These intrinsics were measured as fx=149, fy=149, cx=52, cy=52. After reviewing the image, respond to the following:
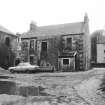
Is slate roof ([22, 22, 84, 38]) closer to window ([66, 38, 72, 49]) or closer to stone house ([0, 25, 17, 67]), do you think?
window ([66, 38, 72, 49])

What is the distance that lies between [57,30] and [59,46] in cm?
399

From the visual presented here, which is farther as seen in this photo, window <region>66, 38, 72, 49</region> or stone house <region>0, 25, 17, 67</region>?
stone house <region>0, 25, 17, 67</region>

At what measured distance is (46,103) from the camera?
6074mm

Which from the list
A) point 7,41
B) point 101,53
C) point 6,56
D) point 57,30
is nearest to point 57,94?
point 57,30

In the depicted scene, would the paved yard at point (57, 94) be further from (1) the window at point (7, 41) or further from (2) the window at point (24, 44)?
(1) the window at point (7, 41)

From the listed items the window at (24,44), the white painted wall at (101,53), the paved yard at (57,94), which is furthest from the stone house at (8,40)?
the white painted wall at (101,53)

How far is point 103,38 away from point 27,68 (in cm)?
3067

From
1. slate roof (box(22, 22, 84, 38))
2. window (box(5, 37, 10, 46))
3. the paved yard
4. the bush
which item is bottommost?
the paved yard

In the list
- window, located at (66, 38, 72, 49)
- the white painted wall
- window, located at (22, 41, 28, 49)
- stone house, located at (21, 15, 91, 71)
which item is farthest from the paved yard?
the white painted wall

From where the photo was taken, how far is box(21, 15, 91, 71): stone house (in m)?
26.7

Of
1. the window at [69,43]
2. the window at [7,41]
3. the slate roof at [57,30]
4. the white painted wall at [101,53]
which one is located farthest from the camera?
the white painted wall at [101,53]

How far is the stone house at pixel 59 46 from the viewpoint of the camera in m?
26.7

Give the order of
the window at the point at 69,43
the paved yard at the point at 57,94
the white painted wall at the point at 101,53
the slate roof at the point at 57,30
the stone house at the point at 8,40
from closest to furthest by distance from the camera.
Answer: the paved yard at the point at 57,94 → the window at the point at 69,43 → the slate roof at the point at 57,30 → the stone house at the point at 8,40 → the white painted wall at the point at 101,53

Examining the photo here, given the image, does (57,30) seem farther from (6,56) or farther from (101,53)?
(101,53)
